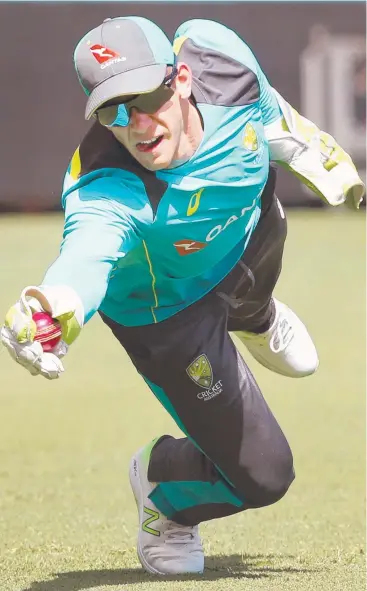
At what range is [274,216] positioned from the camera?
5.71 metres

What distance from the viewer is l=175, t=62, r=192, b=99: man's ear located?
4.61 metres

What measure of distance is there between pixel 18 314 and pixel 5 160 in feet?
54.2

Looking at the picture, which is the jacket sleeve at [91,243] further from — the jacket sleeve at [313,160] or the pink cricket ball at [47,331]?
the jacket sleeve at [313,160]

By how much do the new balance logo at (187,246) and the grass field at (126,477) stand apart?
1.36 meters

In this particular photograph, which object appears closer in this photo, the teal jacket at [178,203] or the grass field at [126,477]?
the teal jacket at [178,203]

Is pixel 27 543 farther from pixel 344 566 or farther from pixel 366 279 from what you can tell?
pixel 366 279

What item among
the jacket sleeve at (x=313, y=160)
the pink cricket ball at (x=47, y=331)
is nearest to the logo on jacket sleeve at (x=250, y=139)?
the jacket sleeve at (x=313, y=160)

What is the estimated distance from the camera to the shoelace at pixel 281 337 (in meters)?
6.39

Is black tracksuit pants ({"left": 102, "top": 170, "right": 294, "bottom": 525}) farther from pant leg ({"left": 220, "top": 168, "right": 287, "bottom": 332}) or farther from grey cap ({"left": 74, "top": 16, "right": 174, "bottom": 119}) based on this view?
grey cap ({"left": 74, "top": 16, "right": 174, "bottom": 119})

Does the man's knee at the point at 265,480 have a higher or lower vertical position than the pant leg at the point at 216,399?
lower

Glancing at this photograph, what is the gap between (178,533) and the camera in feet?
18.3

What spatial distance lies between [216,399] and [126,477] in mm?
2397

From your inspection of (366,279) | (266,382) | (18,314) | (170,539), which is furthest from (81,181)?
(366,279)

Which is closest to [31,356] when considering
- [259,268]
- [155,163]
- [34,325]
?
[34,325]
